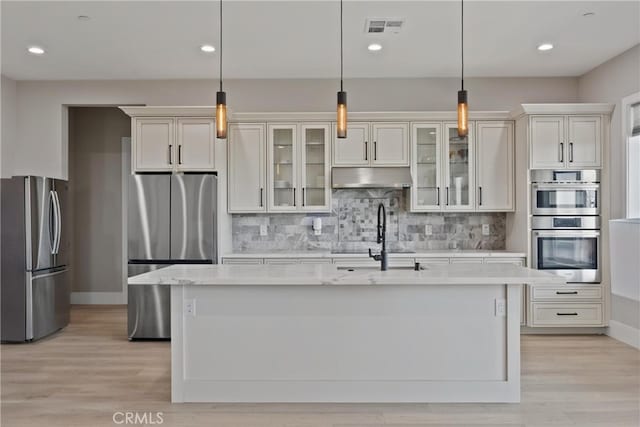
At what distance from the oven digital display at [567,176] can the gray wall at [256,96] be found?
1.07 metres

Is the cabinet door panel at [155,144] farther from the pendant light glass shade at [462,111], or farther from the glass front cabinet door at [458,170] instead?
the pendant light glass shade at [462,111]

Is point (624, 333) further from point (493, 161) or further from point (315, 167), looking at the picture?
point (315, 167)

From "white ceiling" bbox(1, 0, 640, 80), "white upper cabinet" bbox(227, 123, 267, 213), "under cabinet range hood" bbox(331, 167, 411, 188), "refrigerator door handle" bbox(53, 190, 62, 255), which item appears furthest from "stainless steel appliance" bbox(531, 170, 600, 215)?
"refrigerator door handle" bbox(53, 190, 62, 255)

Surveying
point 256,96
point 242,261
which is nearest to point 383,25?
point 256,96

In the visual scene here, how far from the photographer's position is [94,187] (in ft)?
21.6

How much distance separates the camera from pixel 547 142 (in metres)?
4.93

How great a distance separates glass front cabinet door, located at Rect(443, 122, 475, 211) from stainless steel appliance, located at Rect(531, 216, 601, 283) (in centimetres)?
77

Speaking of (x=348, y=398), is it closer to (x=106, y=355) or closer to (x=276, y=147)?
(x=106, y=355)

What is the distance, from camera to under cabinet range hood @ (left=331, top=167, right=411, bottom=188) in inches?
203

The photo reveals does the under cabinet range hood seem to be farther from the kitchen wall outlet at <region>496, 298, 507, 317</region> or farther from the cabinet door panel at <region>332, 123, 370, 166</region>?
the kitchen wall outlet at <region>496, 298, 507, 317</region>

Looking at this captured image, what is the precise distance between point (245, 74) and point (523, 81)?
324 centimetres

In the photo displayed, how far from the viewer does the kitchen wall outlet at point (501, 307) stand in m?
3.08

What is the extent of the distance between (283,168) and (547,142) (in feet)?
9.23

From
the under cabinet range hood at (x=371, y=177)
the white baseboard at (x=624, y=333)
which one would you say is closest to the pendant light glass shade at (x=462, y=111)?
the under cabinet range hood at (x=371, y=177)
